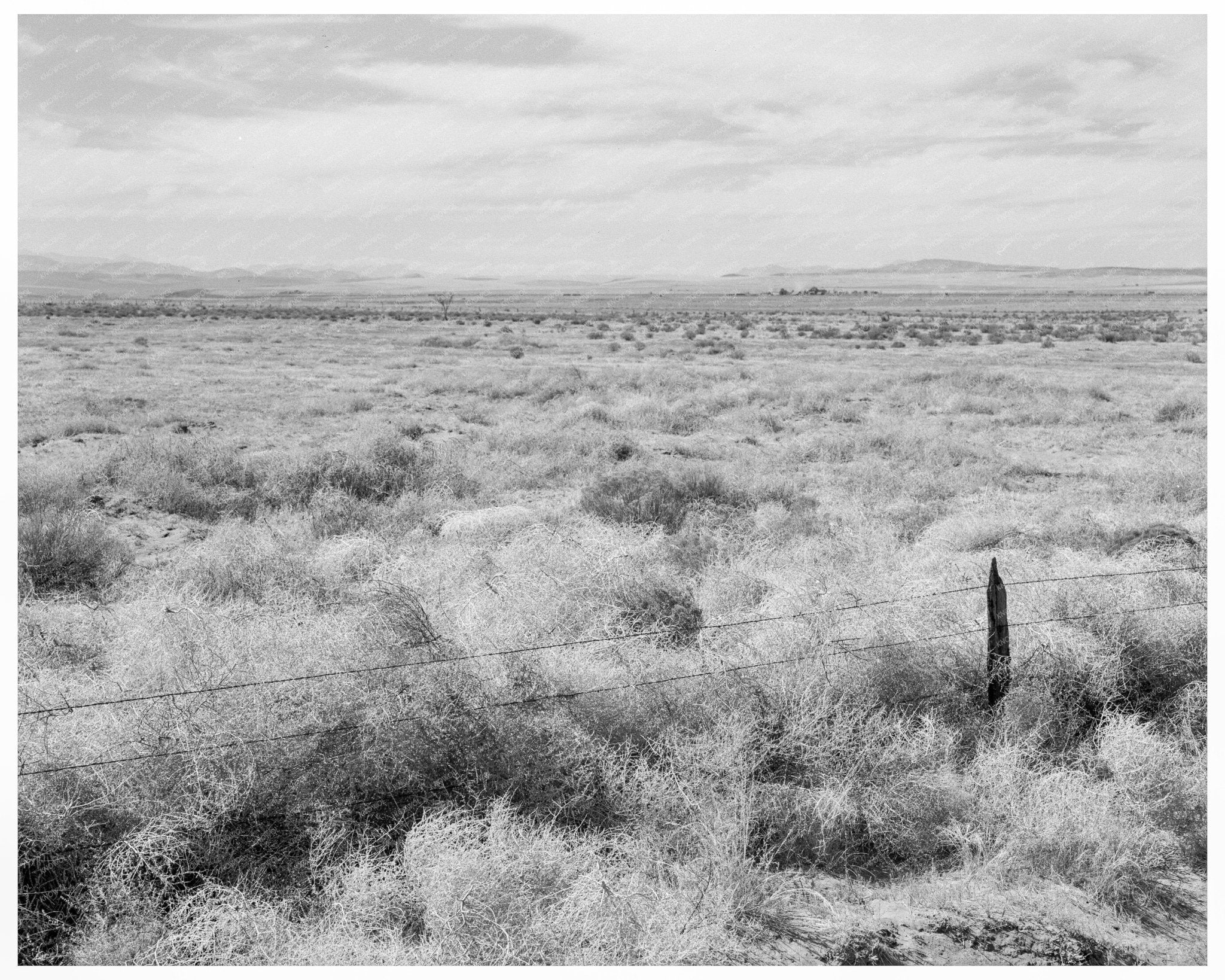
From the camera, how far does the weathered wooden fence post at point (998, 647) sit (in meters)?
5.89

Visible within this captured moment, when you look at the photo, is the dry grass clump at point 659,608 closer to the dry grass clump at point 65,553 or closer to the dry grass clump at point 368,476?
the dry grass clump at point 65,553

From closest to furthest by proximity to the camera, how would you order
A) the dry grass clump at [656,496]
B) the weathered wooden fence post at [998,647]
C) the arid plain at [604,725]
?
1. the arid plain at [604,725]
2. the weathered wooden fence post at [998,647]
3. the dry grass clump at [656,496]

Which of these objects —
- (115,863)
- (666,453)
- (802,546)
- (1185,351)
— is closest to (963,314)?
(1185,351)

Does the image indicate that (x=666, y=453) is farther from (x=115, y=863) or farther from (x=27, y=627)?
(x=115, y=863)

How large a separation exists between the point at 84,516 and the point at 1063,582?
9001 millimetres

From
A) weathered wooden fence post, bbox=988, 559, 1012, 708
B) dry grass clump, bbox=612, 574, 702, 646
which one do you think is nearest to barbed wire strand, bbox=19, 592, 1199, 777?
weathered wooden fence post, bbox=988, 559, 1012, 708

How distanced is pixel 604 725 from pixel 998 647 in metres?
2.39

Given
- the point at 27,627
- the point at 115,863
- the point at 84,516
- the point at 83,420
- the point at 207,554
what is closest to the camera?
the point at 115,863

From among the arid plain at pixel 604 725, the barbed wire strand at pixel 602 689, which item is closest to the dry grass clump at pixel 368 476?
the arid plain at pixel 604 725

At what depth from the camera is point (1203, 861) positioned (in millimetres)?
4805

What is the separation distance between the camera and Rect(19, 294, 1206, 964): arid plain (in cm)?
419

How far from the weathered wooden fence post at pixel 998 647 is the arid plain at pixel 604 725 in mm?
114

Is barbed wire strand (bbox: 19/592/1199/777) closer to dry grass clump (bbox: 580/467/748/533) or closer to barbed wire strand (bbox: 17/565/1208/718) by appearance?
barbed wire strand (bbox: 17/565/1208/718)

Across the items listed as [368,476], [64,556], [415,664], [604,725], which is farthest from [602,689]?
[368,476]
